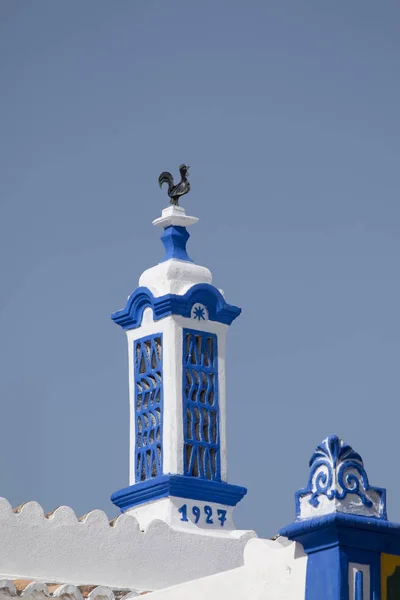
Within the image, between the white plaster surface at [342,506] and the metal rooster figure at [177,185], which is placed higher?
the metal rooster figure at [177,185]

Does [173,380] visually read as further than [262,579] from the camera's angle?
Yes

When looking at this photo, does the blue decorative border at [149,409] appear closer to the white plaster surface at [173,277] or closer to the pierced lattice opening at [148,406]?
the pierced lattice opening at [148,406]

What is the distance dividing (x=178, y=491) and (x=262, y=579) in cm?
477

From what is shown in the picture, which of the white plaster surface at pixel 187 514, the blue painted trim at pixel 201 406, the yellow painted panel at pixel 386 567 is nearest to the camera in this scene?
the yellow painted panel at pixel 386 567

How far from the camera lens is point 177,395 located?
674 inches

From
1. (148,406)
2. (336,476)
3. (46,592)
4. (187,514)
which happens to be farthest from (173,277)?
(336,476)

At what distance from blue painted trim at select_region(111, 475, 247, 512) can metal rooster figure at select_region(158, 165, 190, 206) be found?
3.06 m

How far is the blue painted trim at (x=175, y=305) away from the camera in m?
17.2

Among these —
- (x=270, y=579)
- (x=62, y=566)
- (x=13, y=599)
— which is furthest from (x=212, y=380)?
(x=270, y=579)

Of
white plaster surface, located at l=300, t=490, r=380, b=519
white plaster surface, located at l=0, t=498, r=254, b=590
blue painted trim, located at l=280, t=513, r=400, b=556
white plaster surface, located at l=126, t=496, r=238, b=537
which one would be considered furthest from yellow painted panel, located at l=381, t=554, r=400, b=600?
white plaster surface, located at l=126, t=496, r=238, b=537

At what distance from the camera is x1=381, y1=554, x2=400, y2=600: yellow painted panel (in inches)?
455

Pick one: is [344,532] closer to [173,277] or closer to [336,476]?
[336,476]

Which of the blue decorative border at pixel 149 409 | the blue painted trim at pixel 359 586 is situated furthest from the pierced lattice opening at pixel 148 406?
the blue painted trim at pixel 359 586

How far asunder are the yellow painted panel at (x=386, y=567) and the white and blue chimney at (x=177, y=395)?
525 centimetres
